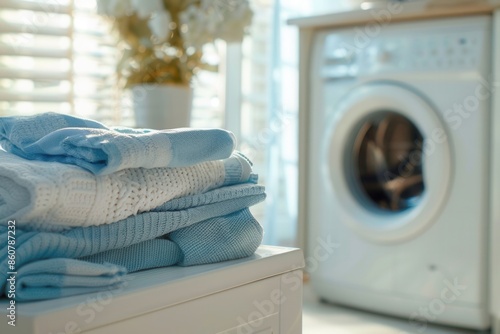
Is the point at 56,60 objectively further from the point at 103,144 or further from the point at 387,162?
the point at 103,144

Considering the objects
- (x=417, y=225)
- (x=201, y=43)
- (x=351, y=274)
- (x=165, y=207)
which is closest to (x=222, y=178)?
(x=165, y=207)

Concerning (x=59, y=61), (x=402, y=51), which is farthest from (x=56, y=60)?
(x=402, y=51)

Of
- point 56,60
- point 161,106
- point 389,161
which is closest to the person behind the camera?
point 161,106

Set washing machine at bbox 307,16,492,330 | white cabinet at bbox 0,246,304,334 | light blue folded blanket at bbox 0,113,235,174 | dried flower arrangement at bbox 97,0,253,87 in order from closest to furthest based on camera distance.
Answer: white cabinet at bbox 0,246,304,334 < light blue folded blanket at bbox 0,113,235,174 < dried flower arrangement at bbox 97,0,253,87 < washing machine at bbox 307,16,492,330

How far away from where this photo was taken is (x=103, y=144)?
0.68 meters

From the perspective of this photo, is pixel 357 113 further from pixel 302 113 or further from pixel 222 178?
pixel 222 178

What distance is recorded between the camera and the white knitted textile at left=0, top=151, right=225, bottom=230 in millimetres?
633

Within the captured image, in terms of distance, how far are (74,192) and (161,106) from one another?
3.79ft

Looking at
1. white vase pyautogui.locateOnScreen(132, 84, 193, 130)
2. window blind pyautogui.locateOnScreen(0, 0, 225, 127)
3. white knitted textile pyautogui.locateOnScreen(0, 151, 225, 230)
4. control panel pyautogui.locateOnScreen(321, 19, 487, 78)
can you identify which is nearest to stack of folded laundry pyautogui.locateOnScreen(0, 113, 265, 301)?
white knitted textile pyautogui.locateOnScreen(0, 151, 225, 230)

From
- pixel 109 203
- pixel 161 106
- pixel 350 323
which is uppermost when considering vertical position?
pixel 161 106

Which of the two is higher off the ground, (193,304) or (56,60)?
(56,60)

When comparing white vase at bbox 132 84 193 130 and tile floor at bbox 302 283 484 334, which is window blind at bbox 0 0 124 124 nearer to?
white vase at bbox 132 84 193 130

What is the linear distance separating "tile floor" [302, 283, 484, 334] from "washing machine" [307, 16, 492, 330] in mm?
29

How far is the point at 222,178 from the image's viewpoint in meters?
0.85
